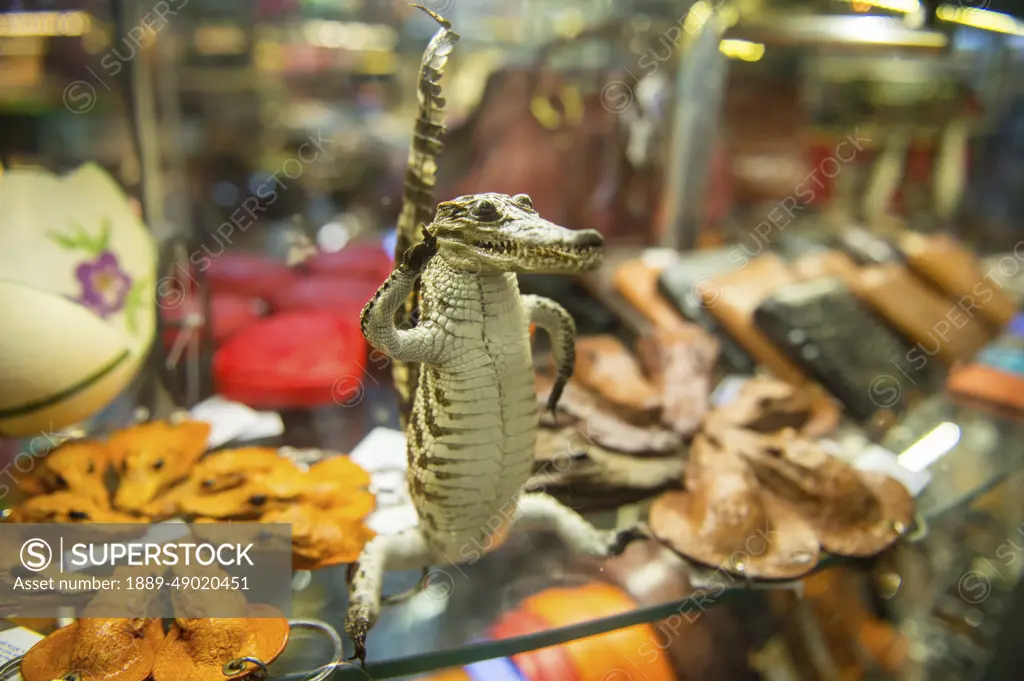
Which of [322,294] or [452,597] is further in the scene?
[322,294]

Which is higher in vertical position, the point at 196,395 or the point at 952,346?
the point at 952,346

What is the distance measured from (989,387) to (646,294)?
736 millimetres

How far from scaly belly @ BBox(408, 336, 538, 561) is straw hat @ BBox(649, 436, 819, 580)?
0.81ft

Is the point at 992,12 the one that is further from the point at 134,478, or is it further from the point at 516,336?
the point at 134,478

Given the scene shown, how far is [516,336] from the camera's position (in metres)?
0.70

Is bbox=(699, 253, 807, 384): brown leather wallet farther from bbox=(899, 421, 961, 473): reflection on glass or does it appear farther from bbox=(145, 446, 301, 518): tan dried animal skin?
bbox=(145, 446, 301, 518): tan dried animal skin

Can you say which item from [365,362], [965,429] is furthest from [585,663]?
[965,429]

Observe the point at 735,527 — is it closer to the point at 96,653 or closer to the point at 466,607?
the point at 466,607

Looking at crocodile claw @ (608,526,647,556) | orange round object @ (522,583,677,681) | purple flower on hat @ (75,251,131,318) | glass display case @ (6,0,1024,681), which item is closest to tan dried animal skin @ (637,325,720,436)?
glass display case @ (6,0,1024,681)

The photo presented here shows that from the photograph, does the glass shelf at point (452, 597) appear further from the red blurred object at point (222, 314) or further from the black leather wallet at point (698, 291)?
the black leather wallet at point (698, 291)

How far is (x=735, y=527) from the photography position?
0.86 meters

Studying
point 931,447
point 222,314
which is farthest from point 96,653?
point 931,447

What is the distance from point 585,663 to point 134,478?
613 mm

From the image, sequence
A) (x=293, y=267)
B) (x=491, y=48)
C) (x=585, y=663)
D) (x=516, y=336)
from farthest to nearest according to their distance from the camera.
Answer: (x=491, y=48), (x=293, y=267), (x=585, y=663), (x=516, y=336)
